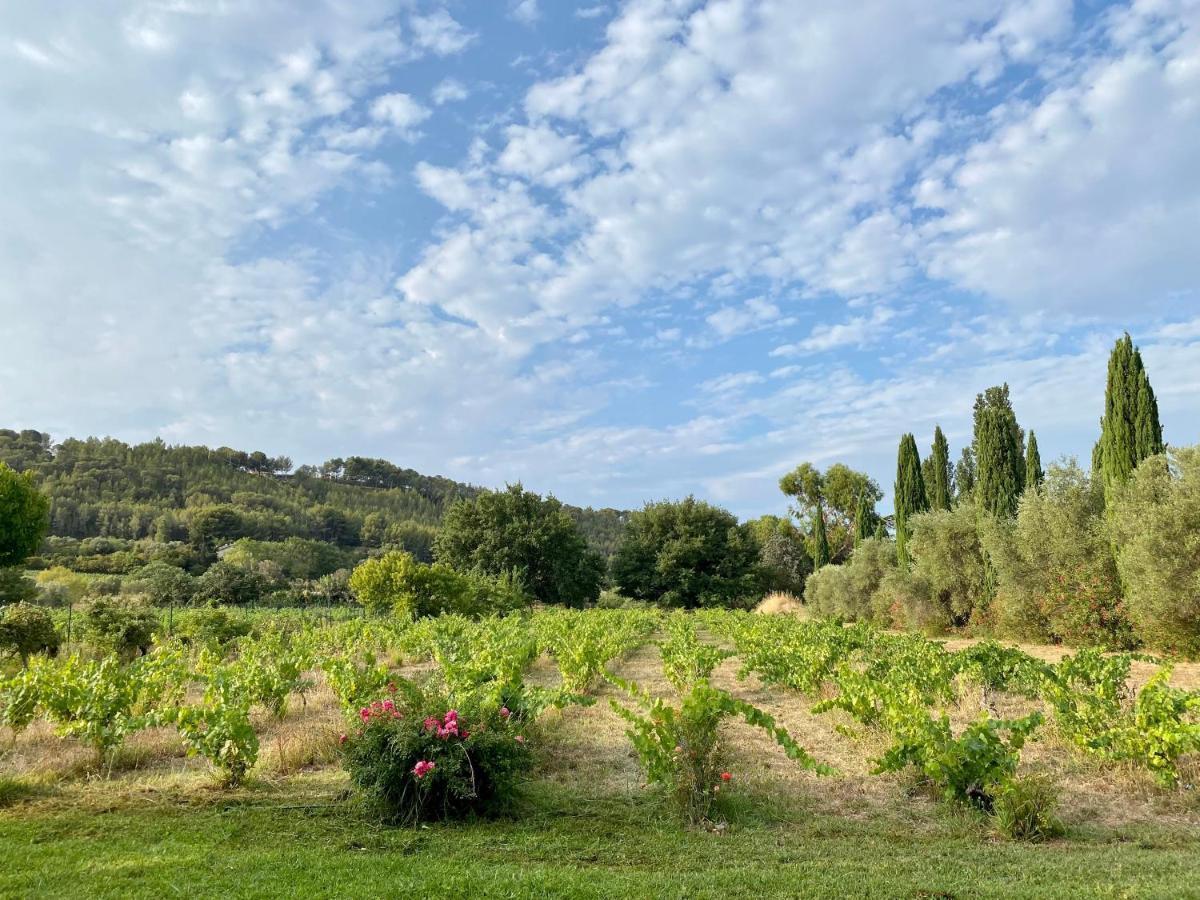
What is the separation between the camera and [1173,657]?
551 inches

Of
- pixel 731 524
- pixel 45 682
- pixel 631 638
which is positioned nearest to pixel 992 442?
pixel 631 638

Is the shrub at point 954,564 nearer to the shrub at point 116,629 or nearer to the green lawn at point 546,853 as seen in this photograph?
the green lawn at point 546,853

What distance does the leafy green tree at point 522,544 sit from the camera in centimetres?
3691

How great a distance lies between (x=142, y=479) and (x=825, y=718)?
82.4m

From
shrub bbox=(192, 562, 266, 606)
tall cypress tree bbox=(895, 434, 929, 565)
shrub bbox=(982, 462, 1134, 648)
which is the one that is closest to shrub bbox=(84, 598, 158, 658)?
shrub bbox=(192, 562, 266, 606)

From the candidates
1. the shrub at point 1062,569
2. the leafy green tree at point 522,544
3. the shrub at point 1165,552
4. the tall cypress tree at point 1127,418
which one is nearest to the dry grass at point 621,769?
the shrub at point 1165,552

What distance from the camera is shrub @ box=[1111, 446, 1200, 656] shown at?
13.8 meters

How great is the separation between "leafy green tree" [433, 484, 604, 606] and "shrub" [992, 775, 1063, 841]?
105 feet

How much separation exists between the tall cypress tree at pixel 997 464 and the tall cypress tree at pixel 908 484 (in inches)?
248

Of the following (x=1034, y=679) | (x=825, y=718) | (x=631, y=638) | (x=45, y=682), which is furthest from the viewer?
(x=631, y=638)

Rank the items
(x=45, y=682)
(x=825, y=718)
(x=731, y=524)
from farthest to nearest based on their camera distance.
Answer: (x=731, y=524) < (x=825, y=718) < (x=45, y=682)

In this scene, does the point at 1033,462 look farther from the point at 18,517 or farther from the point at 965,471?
the point at 18,517

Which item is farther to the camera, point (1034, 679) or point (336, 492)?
point (336, 492)

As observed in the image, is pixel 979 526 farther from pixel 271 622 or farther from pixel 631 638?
pixel 271 622
